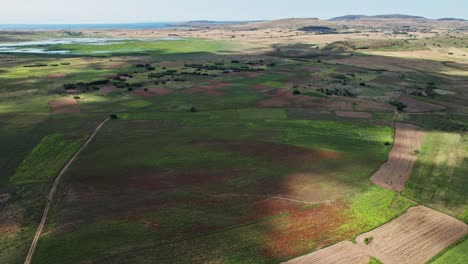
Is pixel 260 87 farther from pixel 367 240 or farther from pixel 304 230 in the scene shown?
pixel 367 240

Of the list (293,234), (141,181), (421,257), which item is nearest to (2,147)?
(141,181)

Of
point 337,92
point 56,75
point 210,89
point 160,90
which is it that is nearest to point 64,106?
point 160,90

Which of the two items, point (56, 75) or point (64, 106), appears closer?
point (64, 106)

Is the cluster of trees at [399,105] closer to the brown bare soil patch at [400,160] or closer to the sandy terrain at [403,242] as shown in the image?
the brown bare soil patch at [400,160]

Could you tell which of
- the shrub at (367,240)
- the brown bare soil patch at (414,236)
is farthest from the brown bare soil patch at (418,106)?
the shrub at (367,240)

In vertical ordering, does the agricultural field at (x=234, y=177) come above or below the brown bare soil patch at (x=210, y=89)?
below

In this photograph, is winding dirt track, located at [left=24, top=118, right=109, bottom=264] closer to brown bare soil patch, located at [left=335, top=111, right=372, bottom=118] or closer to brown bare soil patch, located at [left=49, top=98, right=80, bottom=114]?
brown bare soil patch, located at [left=49, top=98, right=80, bottom=114]
